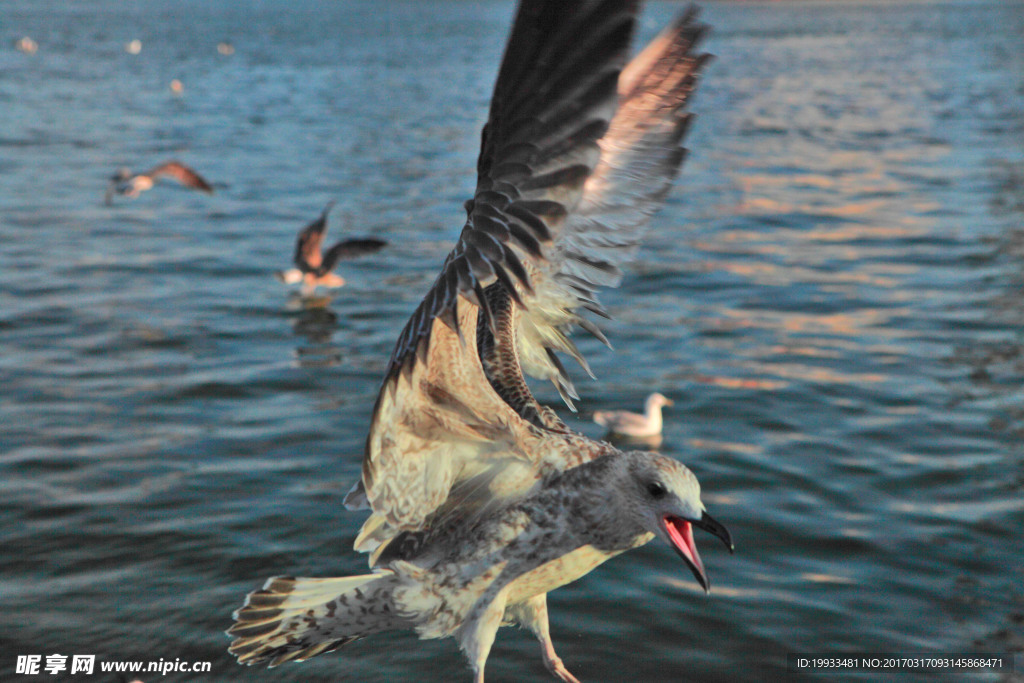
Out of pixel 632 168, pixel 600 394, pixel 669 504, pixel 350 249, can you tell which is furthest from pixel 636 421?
pixel 350 249

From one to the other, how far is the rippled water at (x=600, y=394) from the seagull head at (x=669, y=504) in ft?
4.99

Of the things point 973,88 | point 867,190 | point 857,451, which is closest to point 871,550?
point 857,451

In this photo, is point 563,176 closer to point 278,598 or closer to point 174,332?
point 278,598

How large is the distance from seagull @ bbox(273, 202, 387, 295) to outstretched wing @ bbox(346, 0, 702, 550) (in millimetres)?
7663

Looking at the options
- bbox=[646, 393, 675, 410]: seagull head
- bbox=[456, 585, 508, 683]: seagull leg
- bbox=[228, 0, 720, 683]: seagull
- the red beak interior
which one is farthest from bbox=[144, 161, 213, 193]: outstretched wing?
the red beak interior

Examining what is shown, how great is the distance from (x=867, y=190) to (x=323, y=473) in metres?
13.6

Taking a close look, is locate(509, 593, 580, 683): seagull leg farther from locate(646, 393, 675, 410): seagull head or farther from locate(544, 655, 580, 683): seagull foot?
locate(646, 393, 675, 410): seagull head

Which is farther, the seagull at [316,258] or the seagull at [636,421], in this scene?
the seagull at [316,258]

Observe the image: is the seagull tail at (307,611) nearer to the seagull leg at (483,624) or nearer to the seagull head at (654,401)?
the seagull leg at (483,624)

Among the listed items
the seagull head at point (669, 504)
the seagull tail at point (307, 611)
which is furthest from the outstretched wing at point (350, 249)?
the seagull head at point (669, 504)

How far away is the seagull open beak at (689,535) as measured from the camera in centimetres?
416

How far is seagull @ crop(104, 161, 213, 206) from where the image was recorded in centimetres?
1681

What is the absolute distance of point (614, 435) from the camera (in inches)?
332

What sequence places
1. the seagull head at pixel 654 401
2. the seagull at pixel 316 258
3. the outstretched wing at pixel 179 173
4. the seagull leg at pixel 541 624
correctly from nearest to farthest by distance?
the seagull leg at pixel 541 624 < the seagull head at pixel 654 401 < the seagull at pixel 316 258 < the outstretched wing at pixel 179 173
